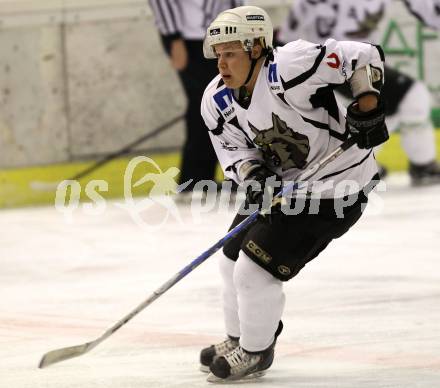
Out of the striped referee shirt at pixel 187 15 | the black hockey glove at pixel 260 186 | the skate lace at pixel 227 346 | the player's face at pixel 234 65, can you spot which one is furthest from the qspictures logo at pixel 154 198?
the player's face at pixel 234 65

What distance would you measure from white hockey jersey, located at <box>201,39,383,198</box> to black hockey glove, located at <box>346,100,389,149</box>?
0.35 ft

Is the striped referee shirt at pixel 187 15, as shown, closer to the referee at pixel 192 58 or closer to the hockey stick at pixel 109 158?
the referee at pixel 192 58

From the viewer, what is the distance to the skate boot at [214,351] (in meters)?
3.90

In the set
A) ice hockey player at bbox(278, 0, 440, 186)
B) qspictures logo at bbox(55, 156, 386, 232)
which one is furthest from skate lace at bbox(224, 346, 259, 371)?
ice hockey player at bbox(278, 0, 440, 186)

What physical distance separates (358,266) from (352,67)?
218 centimetres

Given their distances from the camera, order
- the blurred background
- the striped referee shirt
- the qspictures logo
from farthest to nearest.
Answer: the blurred background → the striped referee shirt → the qspictures logo

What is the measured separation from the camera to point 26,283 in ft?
19.1

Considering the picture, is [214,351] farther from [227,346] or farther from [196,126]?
[196,126]

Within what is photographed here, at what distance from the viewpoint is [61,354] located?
384 cm

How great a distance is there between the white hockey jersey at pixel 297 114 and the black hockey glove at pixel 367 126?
11 centimetres

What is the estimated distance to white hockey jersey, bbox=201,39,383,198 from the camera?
3.76 meters

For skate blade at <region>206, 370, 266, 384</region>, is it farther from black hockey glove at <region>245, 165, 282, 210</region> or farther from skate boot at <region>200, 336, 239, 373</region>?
black hockey glove at <region>245, 165, 282, 210</region>

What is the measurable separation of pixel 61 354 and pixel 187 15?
4747 millimetres

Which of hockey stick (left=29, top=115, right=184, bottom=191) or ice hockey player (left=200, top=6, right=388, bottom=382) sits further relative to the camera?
hockey stick (left=29, top=115, right=184, bottom=191)
